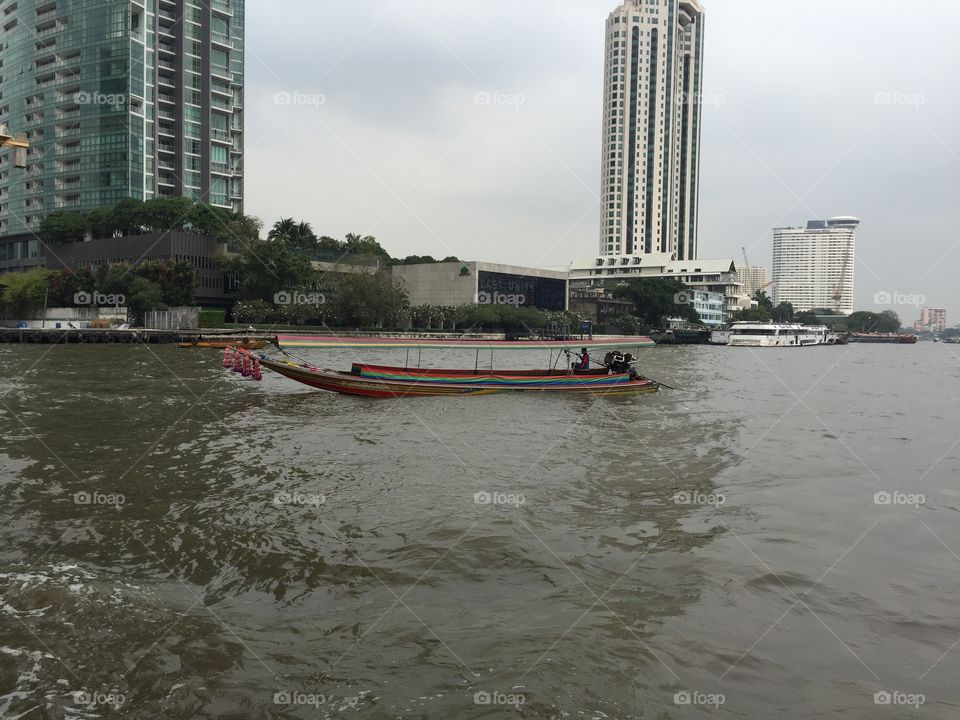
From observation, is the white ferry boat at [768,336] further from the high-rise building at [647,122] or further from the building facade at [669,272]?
the high-rise building at [647,122]

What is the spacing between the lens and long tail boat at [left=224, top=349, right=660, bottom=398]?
23.5 metres

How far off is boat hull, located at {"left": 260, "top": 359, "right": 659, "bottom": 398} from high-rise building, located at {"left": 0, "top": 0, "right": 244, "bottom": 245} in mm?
69604

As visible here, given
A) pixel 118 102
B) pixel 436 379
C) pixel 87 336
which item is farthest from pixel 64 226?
pixel 436 379

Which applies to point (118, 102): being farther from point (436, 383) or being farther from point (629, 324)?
point (436, 383)

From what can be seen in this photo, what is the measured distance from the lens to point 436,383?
79.2 ft

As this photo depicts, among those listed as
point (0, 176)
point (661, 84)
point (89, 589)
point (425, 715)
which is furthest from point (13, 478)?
point (661, 84)

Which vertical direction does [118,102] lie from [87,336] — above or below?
above

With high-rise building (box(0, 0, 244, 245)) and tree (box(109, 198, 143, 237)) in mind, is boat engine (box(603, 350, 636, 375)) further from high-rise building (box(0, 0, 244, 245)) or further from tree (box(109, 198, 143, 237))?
high-rise building (box(0, 0, 244, 245))

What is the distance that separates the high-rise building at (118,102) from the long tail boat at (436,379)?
69.0 m

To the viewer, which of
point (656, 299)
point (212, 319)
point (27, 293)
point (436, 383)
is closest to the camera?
point (436, 383)

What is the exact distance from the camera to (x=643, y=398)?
26453mm

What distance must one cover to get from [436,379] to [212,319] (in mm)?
52381

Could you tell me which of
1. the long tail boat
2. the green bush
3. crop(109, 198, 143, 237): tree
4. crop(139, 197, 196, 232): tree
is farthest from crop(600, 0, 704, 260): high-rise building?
the long tail boat

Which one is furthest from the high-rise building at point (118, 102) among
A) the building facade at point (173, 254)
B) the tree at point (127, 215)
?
the building facade at point (173, 254)
